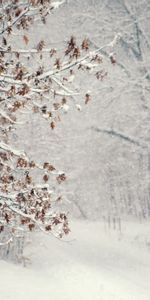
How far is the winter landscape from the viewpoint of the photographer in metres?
12.7

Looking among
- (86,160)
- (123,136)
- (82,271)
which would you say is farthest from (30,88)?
(86,160)

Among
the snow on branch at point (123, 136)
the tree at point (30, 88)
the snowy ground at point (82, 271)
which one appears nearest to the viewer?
the tree at point (30, 88)

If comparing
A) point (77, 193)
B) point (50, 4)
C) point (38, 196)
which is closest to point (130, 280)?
point (38, 196)

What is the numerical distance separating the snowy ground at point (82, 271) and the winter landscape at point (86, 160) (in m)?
0.03

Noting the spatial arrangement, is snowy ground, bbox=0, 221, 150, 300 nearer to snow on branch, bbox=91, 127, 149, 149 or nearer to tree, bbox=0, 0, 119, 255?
tree, bbox=0, 0, 119, 255

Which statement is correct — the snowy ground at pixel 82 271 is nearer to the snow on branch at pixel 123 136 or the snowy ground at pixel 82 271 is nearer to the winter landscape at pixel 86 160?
the winter landscape at pixel 86 160

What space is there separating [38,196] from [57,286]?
7.39 meters

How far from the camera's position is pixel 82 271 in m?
15.3

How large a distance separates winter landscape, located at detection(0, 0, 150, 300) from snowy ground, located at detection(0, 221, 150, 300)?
32 mm

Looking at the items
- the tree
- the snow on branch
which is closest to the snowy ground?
the tree

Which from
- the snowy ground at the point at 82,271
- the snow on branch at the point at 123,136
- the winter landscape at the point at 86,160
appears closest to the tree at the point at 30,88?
the winter landscape at the point at 86,160

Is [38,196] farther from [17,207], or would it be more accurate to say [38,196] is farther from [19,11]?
[19,11]

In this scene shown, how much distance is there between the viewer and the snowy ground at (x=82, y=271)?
12.7 metres

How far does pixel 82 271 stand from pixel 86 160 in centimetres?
1355
